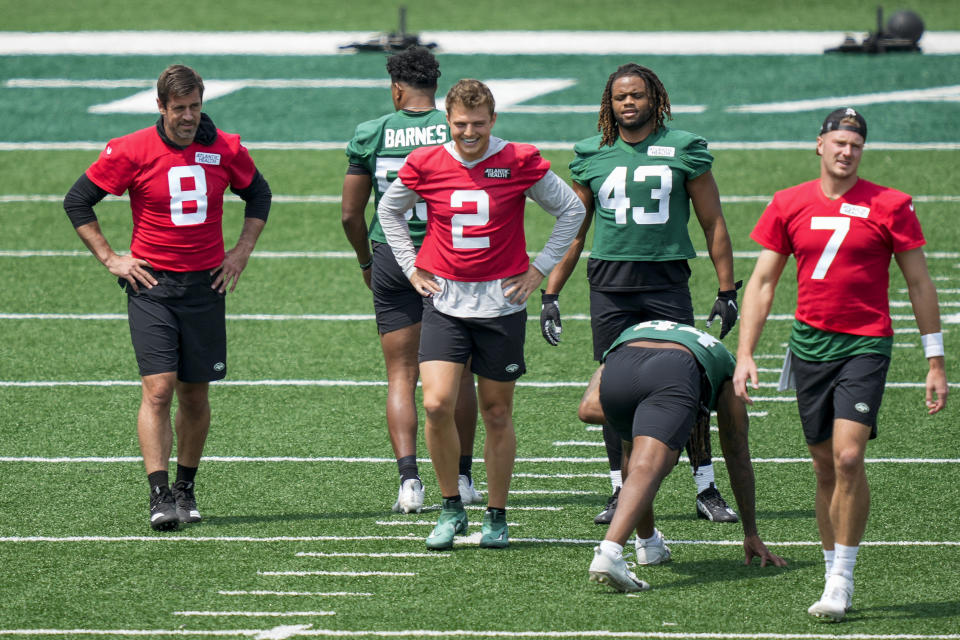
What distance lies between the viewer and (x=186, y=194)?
653cm

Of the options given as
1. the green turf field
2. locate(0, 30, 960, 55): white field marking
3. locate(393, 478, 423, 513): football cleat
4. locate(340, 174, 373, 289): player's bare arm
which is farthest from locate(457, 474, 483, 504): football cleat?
locate(0, 30, 960, 55): white field marking

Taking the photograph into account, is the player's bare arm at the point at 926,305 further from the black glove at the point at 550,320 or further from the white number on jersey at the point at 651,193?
the black glove at the point at 550,320

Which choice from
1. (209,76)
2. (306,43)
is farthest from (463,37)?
(209,76)

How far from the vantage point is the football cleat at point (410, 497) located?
6.61 metres

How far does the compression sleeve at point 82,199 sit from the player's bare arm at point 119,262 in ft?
0.15

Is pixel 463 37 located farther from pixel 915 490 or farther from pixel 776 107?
pixel 915 490

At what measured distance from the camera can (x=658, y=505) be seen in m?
6.73

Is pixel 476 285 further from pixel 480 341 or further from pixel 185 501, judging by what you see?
pixel 185 501

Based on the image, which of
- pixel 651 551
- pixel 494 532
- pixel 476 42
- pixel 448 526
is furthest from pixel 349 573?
pixel 476 42

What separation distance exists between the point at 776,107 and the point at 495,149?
13.0 meters

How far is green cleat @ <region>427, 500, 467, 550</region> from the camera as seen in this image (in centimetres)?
598

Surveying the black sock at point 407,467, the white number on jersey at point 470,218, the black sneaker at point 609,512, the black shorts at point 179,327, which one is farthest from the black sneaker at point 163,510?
the black sneaker at point 609,512

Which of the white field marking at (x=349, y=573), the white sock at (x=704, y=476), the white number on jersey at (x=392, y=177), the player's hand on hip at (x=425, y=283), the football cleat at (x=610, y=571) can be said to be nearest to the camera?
the football cleat at (x=610, y=571)

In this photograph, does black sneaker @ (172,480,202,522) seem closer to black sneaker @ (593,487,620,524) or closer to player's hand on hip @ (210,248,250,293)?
player's hand on hip @ (210,248,250,293)
